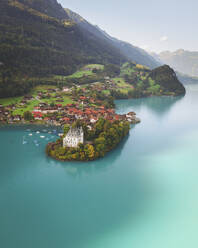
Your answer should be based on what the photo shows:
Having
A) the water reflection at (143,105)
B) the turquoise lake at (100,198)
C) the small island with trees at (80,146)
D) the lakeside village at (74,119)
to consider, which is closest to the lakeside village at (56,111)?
the lakeside village at (74,119)

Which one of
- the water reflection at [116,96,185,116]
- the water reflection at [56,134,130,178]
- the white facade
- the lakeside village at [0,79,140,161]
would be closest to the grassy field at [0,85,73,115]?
the lakeside village at [0,79,140,161]

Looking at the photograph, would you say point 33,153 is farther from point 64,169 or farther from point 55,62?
point 55,62

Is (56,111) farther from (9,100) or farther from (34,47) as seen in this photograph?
(34,47)

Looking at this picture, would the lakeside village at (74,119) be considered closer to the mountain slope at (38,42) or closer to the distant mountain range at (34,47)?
the distant mountain range at (34,47)

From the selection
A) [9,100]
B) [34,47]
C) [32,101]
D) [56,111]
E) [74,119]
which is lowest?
[74,119]

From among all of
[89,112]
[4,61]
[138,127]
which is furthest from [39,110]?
[4,61]

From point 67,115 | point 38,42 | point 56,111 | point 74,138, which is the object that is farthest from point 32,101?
point 38,42
